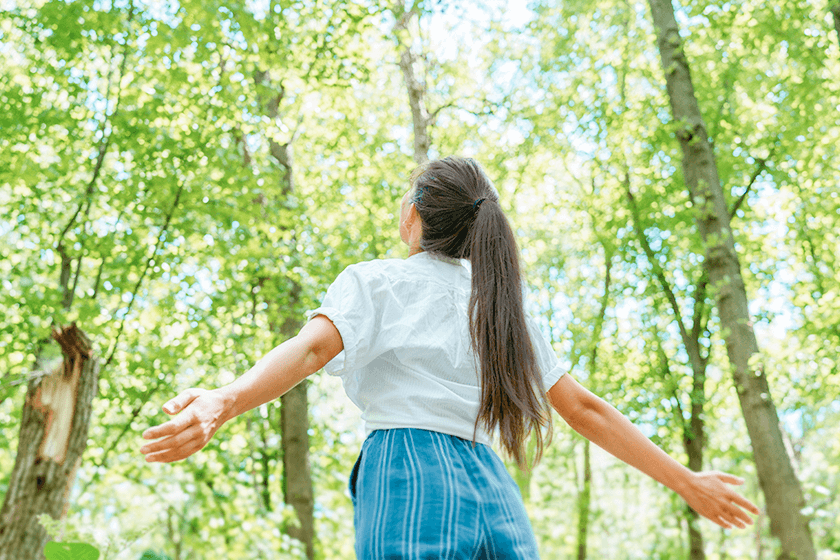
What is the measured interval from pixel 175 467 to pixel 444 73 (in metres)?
8.03

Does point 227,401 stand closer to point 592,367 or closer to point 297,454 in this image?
point 297,454

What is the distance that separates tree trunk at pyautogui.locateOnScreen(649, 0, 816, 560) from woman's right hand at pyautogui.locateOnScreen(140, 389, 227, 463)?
506cm

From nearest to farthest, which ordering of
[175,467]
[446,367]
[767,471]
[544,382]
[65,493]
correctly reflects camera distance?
[446,367] → [544,382] → [65,493] → [767,471] → [175,467]

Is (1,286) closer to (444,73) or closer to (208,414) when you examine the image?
(208,414)

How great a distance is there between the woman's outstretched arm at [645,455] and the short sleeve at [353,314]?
1.97ft

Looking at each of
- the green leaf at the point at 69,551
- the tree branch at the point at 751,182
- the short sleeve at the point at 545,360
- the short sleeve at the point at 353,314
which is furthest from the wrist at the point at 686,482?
the tree branch at the point at 751,182

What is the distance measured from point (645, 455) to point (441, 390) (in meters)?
0.65

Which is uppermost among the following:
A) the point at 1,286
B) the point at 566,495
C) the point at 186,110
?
the point at 186,110

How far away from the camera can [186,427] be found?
1.08 meters

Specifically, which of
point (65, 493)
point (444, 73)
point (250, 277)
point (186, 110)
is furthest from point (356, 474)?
point (444, 73)

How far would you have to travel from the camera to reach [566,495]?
1495 centimetres

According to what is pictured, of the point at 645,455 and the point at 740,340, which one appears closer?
the point at 645,455

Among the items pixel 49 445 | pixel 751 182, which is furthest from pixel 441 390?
pixel 751 182

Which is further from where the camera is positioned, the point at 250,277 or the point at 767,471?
the point at 250,277
